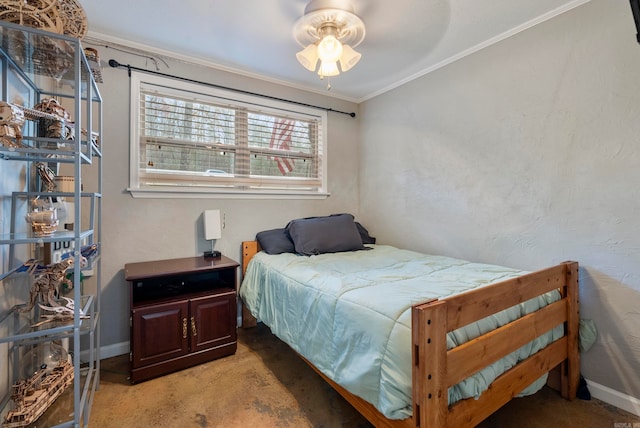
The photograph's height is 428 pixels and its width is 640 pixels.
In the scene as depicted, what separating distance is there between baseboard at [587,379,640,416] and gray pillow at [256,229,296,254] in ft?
7.14

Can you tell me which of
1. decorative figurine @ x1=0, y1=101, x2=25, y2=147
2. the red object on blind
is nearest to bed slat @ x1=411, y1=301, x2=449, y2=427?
decorative figurine @ x1=0, y1=101, x2=25, y2=147

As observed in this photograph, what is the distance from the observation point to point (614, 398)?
1655 millimetres

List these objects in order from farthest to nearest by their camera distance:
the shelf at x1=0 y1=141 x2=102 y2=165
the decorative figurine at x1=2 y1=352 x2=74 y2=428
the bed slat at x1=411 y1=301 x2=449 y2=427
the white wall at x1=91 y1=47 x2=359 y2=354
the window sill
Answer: the window sill
the white wall at x1=91 y1=47 x2=359 y2=354
the decorative figurine at x1=2 y1=352 x2=74 y2=428
the shelf at x1=0 y1=141 x2=102 y2=165
the bed slat at x1=411 y1=301 x2=449 y2=427

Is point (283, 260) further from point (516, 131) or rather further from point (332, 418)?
point (516, 131)

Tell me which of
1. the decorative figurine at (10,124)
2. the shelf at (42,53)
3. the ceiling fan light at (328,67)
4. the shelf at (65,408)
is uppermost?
the ceiling fan light at (328,67)

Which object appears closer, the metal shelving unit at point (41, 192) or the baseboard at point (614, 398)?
the metal shelving unit at point (41, 192)

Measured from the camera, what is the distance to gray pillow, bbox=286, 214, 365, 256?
2.56 meters

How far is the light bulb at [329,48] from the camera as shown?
1.73 meters

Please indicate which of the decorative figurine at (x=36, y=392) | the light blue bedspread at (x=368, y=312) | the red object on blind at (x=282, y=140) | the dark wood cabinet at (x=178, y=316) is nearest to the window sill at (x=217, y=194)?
the red object on blind at (x=282, y=140)

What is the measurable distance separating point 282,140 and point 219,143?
646 mm

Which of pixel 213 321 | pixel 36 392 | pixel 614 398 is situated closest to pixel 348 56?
pixel 213 321

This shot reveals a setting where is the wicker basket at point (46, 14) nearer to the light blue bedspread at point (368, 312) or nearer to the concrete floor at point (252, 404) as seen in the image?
the light blue bedspread at point (368, 312)

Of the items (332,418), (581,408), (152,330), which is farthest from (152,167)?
(581,408)

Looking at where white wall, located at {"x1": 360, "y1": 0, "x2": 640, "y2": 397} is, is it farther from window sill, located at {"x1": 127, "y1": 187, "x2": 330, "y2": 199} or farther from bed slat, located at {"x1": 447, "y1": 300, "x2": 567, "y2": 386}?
window sill, located at {"x1": 127, "y1": 187, "x2": 330, "y2": 199}
